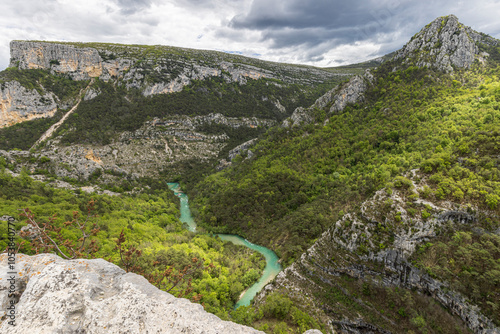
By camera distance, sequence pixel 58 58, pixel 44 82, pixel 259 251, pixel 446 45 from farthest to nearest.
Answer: pixel 58 58 < pixel 44 82 < pixel 446 45 < pixel 259 251

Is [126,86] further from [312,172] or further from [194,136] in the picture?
[312,172]

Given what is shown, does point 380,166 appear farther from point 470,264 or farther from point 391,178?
point 470,264

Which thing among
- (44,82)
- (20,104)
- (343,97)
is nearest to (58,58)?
(44,82)

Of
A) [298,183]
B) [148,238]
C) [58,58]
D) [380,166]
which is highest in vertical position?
[58,58]

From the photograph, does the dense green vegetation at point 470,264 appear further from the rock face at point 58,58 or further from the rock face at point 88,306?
the rock face at point 58,58

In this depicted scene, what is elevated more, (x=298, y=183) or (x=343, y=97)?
(x=343, y=97)

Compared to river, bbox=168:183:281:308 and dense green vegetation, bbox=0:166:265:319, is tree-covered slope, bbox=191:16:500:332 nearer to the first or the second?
river, bbox=168:183:281:308
